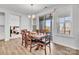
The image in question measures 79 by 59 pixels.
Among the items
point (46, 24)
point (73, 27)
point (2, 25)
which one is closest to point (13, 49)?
point (2, 25)

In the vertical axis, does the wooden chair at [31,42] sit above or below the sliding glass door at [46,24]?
below

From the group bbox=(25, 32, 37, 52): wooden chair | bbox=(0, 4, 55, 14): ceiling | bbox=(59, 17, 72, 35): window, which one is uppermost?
bbox=(0, 4, 55, 14): ceiling

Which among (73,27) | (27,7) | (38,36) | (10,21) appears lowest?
(38,36)

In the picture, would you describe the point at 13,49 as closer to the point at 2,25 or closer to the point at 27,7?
the point at 2,25

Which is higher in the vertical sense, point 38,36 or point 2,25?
point 2,25

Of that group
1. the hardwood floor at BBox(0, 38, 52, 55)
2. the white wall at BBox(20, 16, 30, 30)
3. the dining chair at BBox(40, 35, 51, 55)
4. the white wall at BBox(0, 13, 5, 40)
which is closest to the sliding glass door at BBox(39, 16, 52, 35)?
the dining chair at BBox(40, 35, 51, 55)

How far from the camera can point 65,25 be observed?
7.93ft

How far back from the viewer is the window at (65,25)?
236 centimetres

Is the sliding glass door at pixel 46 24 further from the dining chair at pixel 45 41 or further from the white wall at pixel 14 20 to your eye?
the white wall at pixel 14 20

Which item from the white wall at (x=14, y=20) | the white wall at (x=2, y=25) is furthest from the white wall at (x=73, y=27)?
the white wall at (x=2, y=25)

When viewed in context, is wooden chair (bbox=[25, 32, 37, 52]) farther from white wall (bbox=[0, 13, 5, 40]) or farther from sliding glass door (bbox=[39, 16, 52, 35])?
white wall (bbox=[0, 13, 5, 40])

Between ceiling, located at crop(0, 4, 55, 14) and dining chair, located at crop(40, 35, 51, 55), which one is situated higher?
ceiling, located at crop(0, 4, 55, 14)

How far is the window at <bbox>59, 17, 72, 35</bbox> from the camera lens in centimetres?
236
